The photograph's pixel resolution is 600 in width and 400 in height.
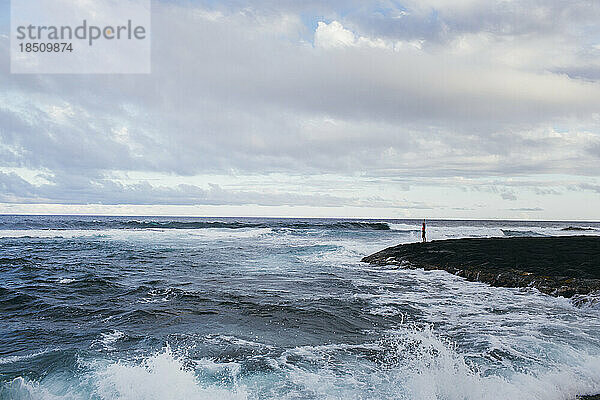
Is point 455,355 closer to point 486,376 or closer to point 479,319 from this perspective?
point 486,376

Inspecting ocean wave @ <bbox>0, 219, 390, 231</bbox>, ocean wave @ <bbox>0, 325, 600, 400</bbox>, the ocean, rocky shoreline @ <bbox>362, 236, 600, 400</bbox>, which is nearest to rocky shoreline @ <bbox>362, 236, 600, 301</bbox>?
rocky shoreline @ <bbox>362, 236, 600, 400</bbox>

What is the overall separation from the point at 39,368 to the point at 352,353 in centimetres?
565

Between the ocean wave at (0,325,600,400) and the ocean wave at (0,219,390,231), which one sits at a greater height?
the ocean wave at (0,325,600,400)

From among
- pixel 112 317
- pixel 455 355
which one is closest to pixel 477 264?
pixel 455 355

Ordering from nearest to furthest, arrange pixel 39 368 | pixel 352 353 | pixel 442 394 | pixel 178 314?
pixel 442 394 < pixel 39 368 < pixel 352 353 < pixel 178 314

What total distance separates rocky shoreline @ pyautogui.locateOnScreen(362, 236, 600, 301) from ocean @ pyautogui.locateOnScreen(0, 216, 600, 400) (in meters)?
0.94

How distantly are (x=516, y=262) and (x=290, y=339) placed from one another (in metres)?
12.4

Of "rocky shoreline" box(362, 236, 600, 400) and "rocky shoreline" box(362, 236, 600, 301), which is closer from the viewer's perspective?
"rocky shoreline" box(362, 236, 600, 400)

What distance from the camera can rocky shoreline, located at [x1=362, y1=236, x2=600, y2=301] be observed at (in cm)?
1397

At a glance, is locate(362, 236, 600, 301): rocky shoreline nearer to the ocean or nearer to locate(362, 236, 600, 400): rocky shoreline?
locate(362, 236, 600, 400): rocky shoreline

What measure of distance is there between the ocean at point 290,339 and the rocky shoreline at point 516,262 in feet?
3.07

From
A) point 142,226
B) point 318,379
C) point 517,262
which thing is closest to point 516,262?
point 517,262

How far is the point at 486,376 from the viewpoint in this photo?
7082 millimetres

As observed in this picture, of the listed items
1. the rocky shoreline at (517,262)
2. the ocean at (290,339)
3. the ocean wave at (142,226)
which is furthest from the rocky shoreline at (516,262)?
the ocean wave at (142,226)
